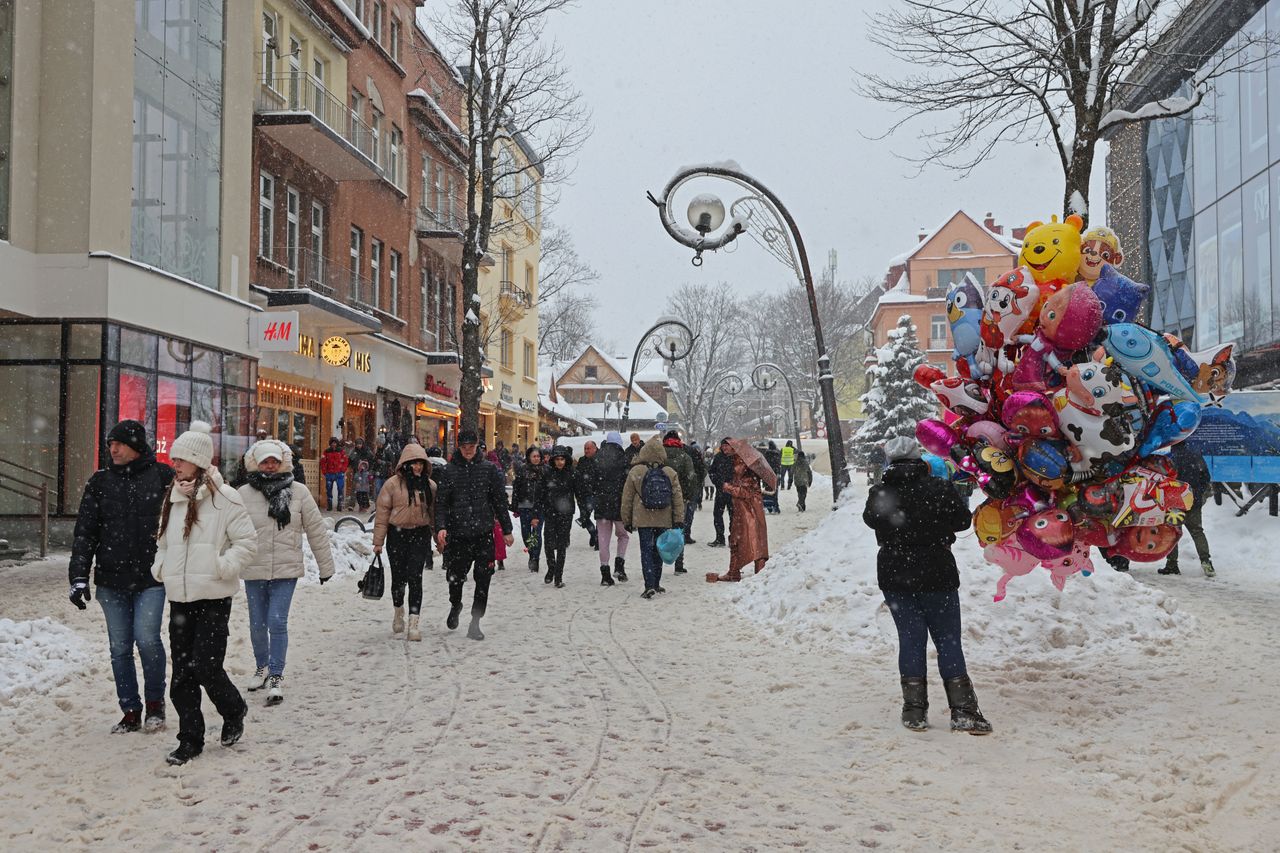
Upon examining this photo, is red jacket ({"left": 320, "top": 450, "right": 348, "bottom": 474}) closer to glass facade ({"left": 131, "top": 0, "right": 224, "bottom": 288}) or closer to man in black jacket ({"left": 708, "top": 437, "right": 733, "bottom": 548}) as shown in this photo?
glass facade ({"left": 131, "top": 0, "right": 224, "bottom": 288})

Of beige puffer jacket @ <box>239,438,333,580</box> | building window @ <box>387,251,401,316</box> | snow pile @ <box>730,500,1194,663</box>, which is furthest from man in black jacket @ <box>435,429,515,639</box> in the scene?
building window @ <box>387,251,401,316</box>

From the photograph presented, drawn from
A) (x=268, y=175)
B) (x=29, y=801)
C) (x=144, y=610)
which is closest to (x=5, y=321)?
(x=268, y=175)

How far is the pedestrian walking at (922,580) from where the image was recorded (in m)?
6.21

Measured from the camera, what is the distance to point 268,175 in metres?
22.4

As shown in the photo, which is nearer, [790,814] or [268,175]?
[790,814]

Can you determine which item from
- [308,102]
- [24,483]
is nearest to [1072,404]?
[24,483]

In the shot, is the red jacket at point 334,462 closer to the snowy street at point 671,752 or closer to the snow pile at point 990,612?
the snowy street at point 671,752

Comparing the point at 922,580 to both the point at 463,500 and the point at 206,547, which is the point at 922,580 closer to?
the point at 206,547

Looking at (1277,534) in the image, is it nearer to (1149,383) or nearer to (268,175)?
(1149,383)

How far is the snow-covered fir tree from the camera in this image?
151 ft

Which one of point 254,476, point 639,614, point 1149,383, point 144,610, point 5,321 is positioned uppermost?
point 5,321

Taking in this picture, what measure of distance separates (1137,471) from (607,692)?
376 centimetres

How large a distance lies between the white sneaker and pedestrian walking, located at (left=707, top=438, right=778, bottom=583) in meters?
6.90

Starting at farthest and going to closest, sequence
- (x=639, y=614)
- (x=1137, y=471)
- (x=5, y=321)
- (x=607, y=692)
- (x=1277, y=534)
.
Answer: (x=5, y=321) < (x=1277, y=534) < (x=639, y=614) < (x=607, y=692) < (x=1137, y=471)
